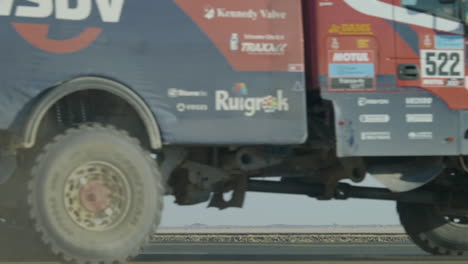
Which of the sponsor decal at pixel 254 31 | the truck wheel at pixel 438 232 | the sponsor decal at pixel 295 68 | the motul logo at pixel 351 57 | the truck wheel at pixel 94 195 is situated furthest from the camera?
the truck wheel at pixel 438 232

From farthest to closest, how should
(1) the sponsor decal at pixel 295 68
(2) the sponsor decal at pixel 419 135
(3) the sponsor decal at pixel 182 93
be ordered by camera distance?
(2) the sponsor decal at pixel 419 135 → (1) the sponsor decal at pixel 295 68 → (3) the sponsor decal at pixel 182 93

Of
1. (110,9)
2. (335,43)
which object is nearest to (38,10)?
(110,9)

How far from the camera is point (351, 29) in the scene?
886cm

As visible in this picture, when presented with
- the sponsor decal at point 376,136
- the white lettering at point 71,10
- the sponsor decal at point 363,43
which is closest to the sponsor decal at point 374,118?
the sponsor decal at point 376,136

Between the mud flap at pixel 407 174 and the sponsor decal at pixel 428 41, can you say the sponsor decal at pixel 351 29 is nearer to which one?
the sponsor decal at pixel 428 41

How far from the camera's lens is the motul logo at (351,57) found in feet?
28.8

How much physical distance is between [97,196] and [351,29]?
2.91 metres

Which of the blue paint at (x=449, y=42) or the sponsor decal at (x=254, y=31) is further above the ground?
the sponsor decal at (x=254, y=31)

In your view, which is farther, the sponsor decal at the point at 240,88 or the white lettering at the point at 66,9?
the sponsor decal at the point at 240,88

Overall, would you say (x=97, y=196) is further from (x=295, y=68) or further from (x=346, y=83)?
(x=346, y=83)

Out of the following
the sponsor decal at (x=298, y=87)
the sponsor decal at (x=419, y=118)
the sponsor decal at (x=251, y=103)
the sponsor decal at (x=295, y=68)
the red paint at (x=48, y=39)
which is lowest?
the sponsor decal at (x=419, y=118)

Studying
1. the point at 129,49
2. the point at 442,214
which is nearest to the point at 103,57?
the point at 129,49

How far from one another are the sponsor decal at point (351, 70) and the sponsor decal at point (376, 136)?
44 centimetres

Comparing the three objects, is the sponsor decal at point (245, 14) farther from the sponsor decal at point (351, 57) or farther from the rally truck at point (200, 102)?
the sponsor decal at point (351, 57)
